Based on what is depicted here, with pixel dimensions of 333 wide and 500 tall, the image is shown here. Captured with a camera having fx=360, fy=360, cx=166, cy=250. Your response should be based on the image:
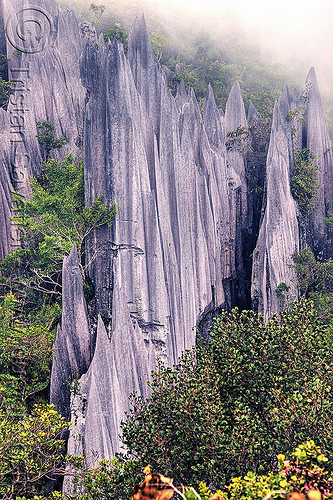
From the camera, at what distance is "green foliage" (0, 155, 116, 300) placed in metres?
14.7

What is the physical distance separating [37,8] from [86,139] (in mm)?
23135

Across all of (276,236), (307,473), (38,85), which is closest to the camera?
(307,473)

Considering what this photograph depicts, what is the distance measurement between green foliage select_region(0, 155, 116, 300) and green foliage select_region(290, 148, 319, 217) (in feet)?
42.3

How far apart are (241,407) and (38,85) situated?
21034mm

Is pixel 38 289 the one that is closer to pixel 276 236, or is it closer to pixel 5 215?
pixel 5 215

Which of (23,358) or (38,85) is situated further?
(38,85)

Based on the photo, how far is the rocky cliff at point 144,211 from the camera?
12.5 m

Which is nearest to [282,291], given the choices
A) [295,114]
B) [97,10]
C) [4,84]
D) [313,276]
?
[313,276]

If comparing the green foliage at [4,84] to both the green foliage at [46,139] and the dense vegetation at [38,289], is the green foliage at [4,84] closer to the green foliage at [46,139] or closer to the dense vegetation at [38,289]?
the green foliage at [46,139]

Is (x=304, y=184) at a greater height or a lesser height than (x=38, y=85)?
lesser

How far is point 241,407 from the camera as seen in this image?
7.15m

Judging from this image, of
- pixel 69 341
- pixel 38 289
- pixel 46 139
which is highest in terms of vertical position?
pixel 46 139

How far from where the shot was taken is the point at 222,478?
644 centimetres

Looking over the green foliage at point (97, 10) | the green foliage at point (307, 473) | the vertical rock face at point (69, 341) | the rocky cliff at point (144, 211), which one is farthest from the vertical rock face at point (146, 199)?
the green foliage at point (97, 10)
